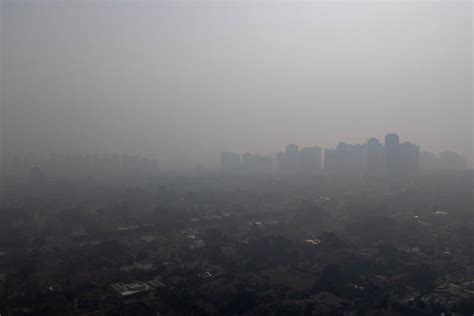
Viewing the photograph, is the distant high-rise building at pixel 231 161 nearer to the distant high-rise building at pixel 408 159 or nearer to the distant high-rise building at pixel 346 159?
the distant high-rise building at pixel 346 159

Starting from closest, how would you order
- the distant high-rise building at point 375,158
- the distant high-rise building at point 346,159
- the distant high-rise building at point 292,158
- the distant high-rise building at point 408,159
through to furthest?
the distant high-rise building at point 408,159
the distant high-rise building at point 375,158
the distant high-rise building at point 346,159
the distant high-rise building at point 292,158

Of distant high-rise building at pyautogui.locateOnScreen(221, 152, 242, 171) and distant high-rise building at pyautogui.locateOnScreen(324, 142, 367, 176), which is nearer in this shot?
distant high-rise building at pyautogui.locateOnScreen(324, 142, 367, 176)

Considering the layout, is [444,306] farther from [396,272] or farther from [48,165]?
[48,165]

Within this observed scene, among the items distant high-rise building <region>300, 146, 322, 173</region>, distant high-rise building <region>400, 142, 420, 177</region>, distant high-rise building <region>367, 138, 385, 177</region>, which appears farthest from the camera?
distant high-rise building <region>300, 146, 322, 173</region>

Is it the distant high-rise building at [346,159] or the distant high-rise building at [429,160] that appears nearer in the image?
the distant high-rise building at [346,159]

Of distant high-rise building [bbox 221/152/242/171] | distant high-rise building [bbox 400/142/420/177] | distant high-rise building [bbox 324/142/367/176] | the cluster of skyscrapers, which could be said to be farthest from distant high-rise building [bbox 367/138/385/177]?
distant high-rise building [bbox 221/152/242/171]

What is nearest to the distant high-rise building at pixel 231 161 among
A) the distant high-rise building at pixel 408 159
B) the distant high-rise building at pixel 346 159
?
the distant high-rise building at pixel 346 159

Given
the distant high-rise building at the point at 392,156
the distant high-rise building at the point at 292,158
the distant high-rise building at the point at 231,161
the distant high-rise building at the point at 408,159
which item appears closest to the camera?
the distant high-rise building at the point at 392,156

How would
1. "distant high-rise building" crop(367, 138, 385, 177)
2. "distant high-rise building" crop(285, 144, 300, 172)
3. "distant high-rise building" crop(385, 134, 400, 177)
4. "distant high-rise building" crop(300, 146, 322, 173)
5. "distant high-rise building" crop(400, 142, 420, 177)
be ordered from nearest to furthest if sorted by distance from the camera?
"distant high-rise building" crop(385, 134, 400, 177), "distant high-rise building" crop(400, 142, 420, 177), "distant high-rise building" crop(367, 138, 385, 177), "distant high-rise building" crop(300, 146, 322, 173), "distant high-rise building" crop(285, 144, 300, 172)

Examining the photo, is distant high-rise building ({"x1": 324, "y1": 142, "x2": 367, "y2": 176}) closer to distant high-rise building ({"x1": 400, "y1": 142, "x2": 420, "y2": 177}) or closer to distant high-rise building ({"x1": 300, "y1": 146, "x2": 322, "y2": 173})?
distant high-rise building ({"x1": 300, "y1": 146, "x2": 322, "y2": 173})
